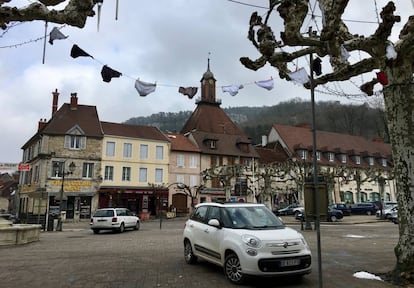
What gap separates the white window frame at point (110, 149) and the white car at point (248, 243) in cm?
3284

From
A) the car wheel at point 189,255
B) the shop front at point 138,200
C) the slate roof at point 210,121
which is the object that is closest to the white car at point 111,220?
the car wheel at point 189,255

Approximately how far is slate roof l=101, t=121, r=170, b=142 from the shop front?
20.9 ft

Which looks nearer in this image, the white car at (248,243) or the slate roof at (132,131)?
the white car at (248,243)

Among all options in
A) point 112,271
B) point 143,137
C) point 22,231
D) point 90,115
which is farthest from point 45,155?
point 112,271

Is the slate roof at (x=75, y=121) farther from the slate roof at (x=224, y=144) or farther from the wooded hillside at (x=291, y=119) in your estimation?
the slate roof at (x=224, y=144)

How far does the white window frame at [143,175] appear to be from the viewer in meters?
41.9

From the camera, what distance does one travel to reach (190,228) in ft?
31.8

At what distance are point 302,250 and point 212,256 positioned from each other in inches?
82.5

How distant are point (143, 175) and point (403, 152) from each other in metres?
36.2

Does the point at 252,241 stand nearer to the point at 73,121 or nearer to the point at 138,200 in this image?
the point at 138,200

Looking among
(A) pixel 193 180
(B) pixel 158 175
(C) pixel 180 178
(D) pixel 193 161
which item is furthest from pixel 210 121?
Result: (B) pixel 158 175

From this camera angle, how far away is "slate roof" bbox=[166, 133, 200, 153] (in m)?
45.1

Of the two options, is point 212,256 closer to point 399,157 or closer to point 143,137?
point 399,157

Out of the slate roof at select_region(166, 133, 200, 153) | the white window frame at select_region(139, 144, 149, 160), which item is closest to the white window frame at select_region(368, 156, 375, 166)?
the slate roof at select_region(166, 133, 200, 153)
